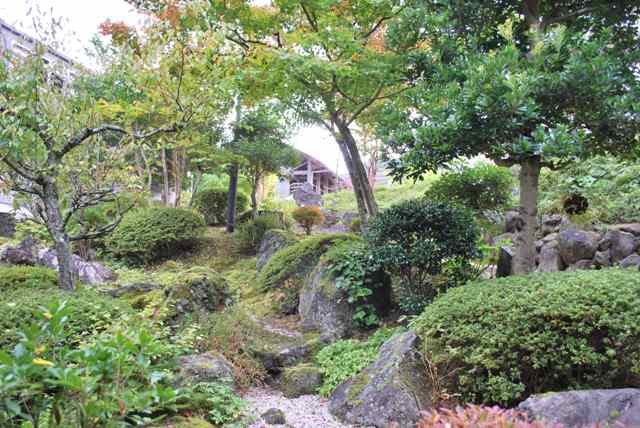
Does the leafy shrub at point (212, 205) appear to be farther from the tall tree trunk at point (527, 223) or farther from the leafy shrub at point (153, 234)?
the tall tree trunk at point (527, 223)

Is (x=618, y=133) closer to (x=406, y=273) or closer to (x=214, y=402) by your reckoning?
(x=406, y=273)

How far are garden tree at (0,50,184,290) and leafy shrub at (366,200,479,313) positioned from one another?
2.76 meters

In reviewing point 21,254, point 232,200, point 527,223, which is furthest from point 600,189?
point 21,254

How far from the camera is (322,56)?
6.77 m

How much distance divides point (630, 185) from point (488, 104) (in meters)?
4.82

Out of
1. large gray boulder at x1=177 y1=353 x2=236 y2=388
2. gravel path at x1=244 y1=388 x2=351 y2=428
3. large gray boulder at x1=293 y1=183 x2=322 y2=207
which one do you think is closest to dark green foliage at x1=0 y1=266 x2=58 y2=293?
large gray boulder at x1=177 y1=353 x2=236 y2=388

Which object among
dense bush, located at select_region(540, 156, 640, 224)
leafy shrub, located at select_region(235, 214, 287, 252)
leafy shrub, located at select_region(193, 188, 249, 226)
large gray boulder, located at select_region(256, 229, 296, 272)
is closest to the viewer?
dense bush, located at select_region(540, 156, 640, 224)

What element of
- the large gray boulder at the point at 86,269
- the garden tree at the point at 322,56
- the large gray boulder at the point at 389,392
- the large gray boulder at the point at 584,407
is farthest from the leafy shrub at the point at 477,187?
the large gray boulder at the point at 86,269

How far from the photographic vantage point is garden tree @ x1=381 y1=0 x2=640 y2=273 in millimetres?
3926

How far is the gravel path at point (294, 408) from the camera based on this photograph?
3654 mm

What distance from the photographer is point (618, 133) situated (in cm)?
432

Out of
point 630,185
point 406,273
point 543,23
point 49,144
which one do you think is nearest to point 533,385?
point 406,273

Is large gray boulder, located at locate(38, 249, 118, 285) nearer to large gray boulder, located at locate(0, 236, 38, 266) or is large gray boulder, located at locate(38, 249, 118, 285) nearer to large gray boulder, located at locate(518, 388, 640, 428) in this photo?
large gray boulder, located at locate(0, 236, 38, 266)

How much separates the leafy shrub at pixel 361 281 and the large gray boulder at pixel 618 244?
9.26 feet
